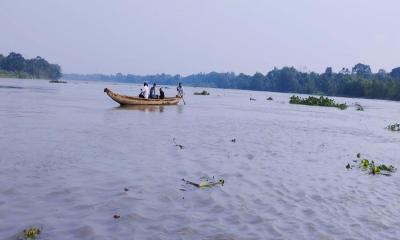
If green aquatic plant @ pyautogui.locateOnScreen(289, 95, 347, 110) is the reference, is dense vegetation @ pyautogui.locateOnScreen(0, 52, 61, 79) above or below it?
above

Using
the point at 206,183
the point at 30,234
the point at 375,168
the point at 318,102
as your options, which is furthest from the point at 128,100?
the point at 318,102

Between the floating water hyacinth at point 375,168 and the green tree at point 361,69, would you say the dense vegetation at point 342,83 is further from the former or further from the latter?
the floating water hyacinth at point 375,168

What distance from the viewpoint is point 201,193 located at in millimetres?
11156

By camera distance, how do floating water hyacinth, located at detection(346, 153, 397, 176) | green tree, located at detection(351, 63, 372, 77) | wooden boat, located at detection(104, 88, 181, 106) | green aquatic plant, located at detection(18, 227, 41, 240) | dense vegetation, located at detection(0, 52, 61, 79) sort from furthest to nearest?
green tree, located at detection(351, 63, 372, 77) → dense vegetation, located at detection(0, 52, 61, 79) → wooden boat, located at detection(104, 88, 181, 106) → floating water hyacinth, located at detection(346, 153, 397, 176) → green aquatic plant, located at detection(18, 227, 41, 240)

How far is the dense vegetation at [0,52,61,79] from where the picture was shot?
158750 millimetres

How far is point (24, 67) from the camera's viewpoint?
552 ft

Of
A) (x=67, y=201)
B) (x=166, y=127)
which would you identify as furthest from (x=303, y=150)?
(x=67, y=201)

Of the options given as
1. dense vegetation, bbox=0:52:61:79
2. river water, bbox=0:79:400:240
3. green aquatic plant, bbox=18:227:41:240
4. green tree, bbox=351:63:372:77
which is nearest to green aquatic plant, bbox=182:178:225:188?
river water, bbox=0:79:400:240

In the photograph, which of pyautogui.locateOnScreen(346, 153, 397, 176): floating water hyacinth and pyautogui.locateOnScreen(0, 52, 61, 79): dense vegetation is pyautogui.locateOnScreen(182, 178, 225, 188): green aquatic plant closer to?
pyautogui.locateOnScreen(346, 153, 397, 176): floating water hyacinth

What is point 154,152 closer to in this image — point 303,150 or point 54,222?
point 303,150

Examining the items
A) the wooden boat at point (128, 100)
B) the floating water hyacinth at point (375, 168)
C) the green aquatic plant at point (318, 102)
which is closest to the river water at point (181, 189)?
the floating water hyacinth at point (375, 168)

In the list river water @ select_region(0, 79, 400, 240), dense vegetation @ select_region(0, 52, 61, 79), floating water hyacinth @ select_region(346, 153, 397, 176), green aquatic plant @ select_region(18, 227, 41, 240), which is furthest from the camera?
dense vegetation @ select_region(0, 52, 61, 79)

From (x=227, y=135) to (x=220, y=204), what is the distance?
1422cm

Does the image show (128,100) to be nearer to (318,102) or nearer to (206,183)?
Answer: (206,183)
